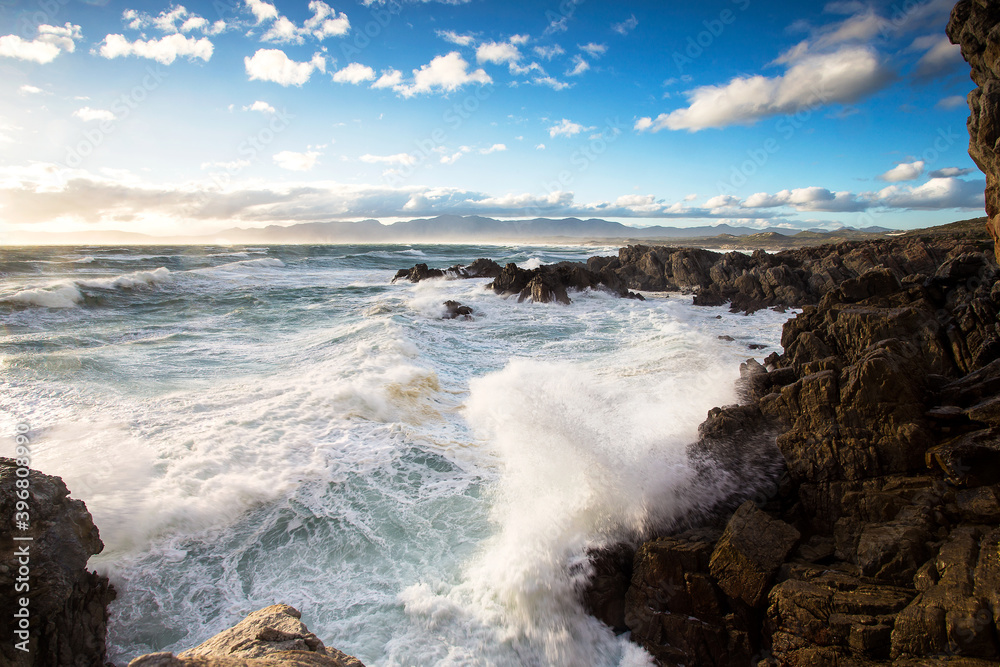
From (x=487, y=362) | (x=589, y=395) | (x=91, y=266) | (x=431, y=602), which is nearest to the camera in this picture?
(x=431, y=602)

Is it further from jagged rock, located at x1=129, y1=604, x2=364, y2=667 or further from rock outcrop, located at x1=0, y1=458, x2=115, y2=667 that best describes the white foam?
jagged rock, located at x1=129, y1=604, x2=364, y2=667

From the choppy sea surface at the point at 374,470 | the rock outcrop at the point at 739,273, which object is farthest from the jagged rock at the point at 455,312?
the choppy sea surface at the point at 374,470

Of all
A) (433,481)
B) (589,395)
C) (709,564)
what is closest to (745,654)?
(709,564)

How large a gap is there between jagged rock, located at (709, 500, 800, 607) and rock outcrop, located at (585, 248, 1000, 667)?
0.01 meters

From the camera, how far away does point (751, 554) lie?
3.81 m

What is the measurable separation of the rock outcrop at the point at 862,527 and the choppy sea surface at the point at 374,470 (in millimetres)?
677

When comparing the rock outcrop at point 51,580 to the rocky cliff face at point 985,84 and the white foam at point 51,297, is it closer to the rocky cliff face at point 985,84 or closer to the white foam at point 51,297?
the rocky cliff face at point 985,84

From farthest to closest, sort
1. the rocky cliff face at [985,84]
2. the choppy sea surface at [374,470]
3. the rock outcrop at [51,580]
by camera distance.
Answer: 1. the choppy sea surface at [374,470]
2. the rocky cliff face at [985,84]
3. the rock outcrop at [51,580]

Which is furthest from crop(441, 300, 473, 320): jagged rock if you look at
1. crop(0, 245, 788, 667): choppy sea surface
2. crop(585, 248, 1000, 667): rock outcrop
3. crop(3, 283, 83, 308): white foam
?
crop(3, 283, 83, 308): white foam

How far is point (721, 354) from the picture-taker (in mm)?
11453

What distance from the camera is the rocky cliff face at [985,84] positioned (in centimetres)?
388

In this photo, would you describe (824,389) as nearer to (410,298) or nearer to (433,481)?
(433,481)

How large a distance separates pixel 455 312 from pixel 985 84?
16.4 m

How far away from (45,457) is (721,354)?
1351 centimetres
